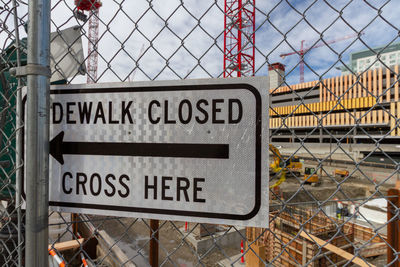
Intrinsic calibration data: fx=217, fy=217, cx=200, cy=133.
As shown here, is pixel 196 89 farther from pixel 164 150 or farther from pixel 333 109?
pixel 333 109

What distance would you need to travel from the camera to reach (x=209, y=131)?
988 millimetres

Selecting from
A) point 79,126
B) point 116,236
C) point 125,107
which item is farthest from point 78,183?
point 116,236

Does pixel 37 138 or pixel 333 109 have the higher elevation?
pixel 333 109

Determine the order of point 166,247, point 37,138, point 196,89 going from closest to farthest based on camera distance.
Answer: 1. point 37,138
2. point 196,89
3. point 166,247

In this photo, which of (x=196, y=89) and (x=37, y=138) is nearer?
(x=37, y=138)

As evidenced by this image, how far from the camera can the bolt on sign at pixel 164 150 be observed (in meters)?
0.97

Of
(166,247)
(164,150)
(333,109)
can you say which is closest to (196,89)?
(164,150)

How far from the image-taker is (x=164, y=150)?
101cm

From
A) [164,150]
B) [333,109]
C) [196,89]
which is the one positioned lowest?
[164,150]

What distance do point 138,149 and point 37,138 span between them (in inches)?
15.7

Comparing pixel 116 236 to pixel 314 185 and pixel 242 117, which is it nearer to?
pixel 242 117

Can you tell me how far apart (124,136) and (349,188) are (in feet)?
70.3

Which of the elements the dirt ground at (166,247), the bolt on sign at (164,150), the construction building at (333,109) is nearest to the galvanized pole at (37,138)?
the bolt on sign at (164,150)

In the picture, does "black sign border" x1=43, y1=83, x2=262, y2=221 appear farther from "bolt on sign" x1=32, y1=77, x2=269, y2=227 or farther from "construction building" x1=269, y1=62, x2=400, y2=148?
"construction building" x1=269, y1=62, x2=400, y2=148
